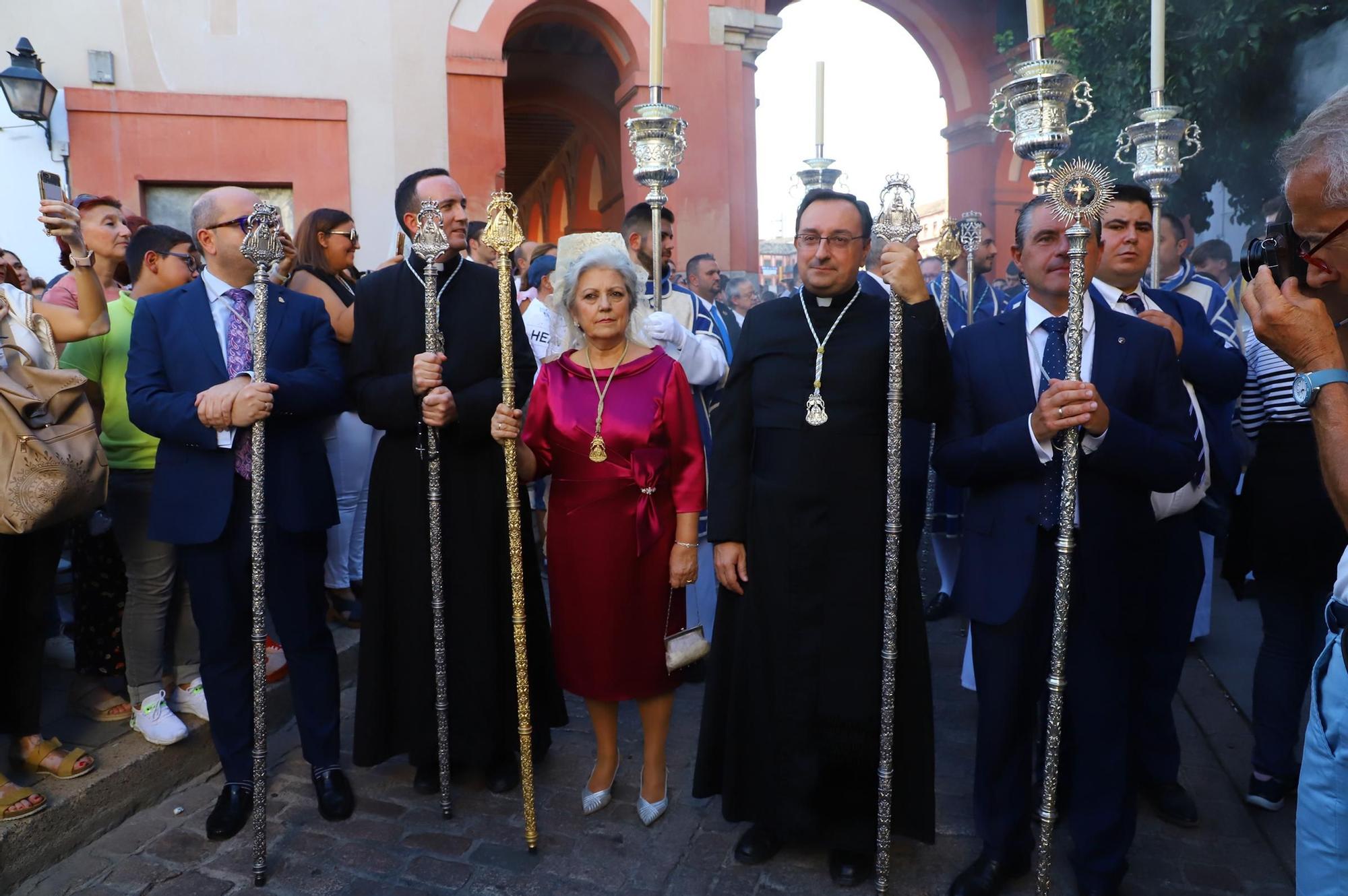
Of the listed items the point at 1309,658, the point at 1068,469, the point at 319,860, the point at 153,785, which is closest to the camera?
the point at 1068,469

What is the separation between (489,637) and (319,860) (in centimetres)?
95

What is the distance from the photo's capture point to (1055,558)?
9.82ft

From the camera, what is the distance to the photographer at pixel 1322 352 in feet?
5.41

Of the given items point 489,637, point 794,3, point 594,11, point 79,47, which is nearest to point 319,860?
point 489,637

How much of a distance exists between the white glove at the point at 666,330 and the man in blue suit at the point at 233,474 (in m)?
1.30

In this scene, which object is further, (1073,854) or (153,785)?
(153,785)

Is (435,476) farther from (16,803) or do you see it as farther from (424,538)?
(16,803)

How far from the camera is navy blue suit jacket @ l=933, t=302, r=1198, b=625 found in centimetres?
294

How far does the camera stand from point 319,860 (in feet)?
11.3

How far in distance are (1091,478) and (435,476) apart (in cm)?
221

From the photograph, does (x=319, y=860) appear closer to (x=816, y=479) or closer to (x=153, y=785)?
(x=153, y=785)

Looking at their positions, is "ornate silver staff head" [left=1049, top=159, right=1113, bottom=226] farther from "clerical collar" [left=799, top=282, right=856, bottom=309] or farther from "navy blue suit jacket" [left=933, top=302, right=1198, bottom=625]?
"clerical collar" [left=799, top=282, right=856, bottom=309]

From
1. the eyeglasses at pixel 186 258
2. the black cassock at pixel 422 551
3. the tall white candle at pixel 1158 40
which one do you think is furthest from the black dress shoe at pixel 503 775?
the tall white candle at pixel 1158 40

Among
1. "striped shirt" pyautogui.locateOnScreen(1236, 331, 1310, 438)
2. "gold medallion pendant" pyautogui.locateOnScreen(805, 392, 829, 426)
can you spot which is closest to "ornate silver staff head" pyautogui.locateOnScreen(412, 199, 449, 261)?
"gold medallion pendant" pyautogui.locateOnScreen(805, 392, 829, 426)
